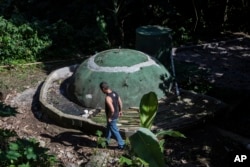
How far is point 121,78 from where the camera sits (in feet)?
28.6

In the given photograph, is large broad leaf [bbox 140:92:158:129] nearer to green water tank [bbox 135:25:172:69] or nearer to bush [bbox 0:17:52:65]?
green water tank [bbox 135:25:172:69]

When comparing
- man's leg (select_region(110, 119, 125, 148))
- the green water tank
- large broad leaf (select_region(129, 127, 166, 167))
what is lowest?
man's leg (select_region(110, 119, 125, 148))

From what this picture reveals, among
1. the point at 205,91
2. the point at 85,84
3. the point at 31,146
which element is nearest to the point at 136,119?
the point at 85,84

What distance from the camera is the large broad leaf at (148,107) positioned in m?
5.02

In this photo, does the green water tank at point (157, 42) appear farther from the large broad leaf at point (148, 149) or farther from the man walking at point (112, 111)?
the large broad leaf at point (148, 149)

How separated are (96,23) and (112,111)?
7722 millimetres

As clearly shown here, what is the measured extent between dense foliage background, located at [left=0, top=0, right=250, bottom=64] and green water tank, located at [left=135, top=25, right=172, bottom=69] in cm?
353

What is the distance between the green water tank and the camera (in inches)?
384

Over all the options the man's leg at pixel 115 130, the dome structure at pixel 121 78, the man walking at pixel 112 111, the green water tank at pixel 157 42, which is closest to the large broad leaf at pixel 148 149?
the man walking at pixel 112 111

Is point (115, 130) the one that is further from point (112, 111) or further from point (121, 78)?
point (121, 78)

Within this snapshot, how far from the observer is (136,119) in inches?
324

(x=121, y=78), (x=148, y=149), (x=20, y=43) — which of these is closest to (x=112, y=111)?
(x=121, y=78)

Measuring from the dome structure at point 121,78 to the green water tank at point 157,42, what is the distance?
24.1 inches

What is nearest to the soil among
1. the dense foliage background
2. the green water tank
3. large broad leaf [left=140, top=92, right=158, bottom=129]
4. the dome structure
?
the dome structure
